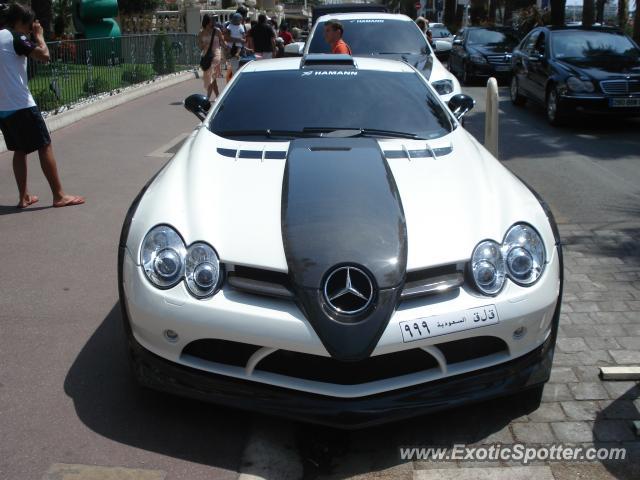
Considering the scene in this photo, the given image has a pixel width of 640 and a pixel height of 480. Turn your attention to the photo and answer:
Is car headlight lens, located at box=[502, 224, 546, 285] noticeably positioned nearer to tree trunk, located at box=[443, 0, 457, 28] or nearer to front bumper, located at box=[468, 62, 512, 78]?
front bumper, located at box=[468, 62, 512, 78]

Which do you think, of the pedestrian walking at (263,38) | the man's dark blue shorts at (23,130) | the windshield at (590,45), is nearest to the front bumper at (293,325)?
the man's dark blue shorts at (23,130)

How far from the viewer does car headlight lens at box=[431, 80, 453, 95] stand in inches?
366

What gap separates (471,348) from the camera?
11.3ft

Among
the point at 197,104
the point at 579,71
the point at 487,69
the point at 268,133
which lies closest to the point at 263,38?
the point at 487,69

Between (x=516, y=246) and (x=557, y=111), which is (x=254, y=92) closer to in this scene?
(x=516, y=246)

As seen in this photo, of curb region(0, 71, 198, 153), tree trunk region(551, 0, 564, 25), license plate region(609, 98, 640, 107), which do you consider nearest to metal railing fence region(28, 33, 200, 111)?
curb region(0, 71, 198, 153)

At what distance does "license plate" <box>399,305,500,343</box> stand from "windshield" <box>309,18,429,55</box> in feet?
26.0

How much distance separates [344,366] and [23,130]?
501cm

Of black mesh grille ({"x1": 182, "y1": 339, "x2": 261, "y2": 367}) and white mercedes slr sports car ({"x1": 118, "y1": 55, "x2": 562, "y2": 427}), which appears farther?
black mesh grille ({"x1": 182, "y1": 339, "x2": 261, "y2": 367})

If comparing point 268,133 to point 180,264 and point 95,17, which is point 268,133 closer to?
point 180,264

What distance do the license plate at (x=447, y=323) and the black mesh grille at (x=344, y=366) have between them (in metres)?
0.15

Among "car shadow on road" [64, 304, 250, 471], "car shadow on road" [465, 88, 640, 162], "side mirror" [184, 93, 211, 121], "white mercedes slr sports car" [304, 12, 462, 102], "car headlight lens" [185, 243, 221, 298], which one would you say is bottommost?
"car shadow on road" [465, 88, 640, 162]

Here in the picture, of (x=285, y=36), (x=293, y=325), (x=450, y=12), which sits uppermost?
(x=450, y=12)

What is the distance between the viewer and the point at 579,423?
12.0 feet
